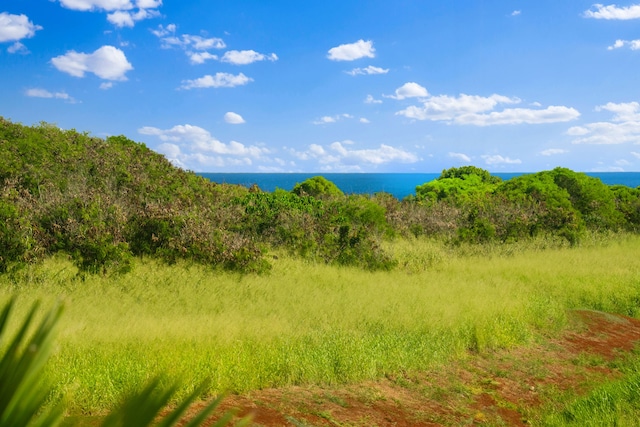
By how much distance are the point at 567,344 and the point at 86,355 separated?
8071mm

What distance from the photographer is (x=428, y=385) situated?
7.50m

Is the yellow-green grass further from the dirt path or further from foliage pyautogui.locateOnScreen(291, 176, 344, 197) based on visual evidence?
foliage pyautogui.locateOnScreen(291, 176, 344, 197)

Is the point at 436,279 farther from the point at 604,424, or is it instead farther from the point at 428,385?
the point at 604,424

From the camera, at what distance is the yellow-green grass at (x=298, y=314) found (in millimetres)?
6762

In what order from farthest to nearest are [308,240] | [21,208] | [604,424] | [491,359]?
[308,240]
[21,208]
[491,359]
[604,424]

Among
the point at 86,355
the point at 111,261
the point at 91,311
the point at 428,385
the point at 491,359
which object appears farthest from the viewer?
the point at 111,261

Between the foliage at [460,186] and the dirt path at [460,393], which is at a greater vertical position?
the foliage at [460,186]

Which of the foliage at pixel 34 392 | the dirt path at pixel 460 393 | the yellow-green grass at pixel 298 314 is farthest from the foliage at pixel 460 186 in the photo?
the foliage at pixel 34 392

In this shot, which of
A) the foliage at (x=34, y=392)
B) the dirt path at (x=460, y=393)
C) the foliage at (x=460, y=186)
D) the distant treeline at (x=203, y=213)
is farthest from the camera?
the foliage at (x=460, y=186)

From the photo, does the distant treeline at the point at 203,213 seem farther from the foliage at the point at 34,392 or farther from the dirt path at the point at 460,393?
the foliage at the point at 34,392

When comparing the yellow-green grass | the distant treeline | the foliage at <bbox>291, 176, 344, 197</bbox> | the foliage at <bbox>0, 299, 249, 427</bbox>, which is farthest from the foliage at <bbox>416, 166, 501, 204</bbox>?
the foliage at <bbox>0, 299, 249, 427</bbox>

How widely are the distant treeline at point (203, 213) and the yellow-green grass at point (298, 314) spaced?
74 cm

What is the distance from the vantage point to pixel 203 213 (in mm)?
17297

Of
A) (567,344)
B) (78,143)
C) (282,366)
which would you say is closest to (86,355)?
(282,366)
